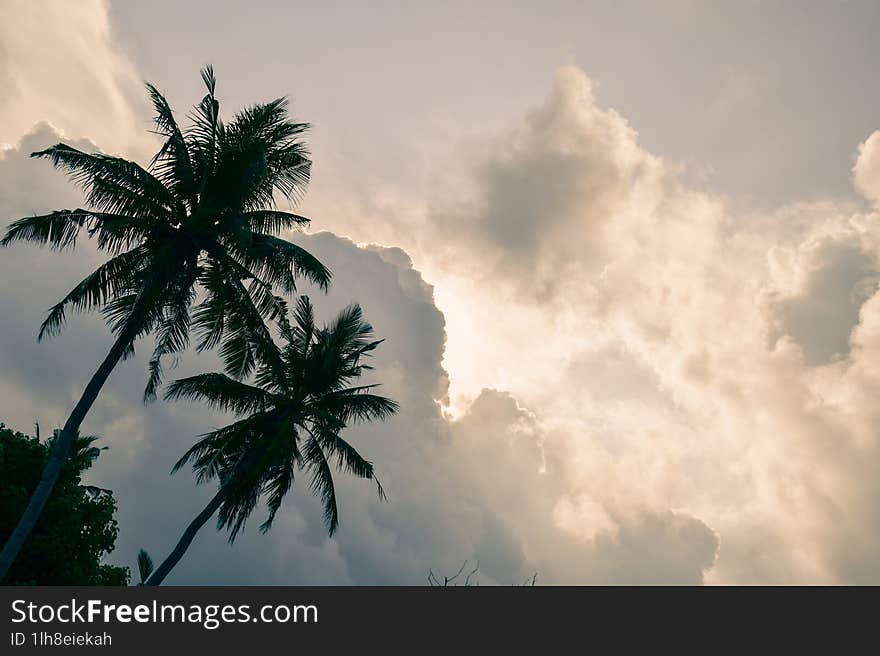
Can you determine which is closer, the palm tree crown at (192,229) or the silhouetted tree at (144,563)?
the palm tree crown at (192,229)

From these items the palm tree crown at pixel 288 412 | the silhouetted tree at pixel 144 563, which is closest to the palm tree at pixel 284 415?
the palm tree crown at pixel 288 412

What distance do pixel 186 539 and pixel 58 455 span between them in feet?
17.3

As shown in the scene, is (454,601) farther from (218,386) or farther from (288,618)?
(218,386)

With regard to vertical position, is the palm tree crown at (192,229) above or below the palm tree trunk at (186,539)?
above

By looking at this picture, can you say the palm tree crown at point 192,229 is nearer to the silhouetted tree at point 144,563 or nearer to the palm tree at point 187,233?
the palm tree at point 187,233

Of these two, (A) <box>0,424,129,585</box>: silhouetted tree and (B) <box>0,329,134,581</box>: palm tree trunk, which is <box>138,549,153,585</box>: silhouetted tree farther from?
(B) <box>0,329,134,581</box>: palm tree trunk

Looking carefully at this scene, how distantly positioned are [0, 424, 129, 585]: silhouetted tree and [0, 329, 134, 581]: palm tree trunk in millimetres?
8840

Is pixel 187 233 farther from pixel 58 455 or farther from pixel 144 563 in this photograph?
pixel 144 563

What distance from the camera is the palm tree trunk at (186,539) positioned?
15.1 meters

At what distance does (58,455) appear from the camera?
1175 cm

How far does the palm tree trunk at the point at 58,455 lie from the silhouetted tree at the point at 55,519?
29.0 feet

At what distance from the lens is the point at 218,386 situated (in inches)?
693

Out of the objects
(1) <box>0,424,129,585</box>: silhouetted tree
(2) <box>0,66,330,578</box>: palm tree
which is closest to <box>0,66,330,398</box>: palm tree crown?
(2) <box>0,66,330,578</box>: palm tree

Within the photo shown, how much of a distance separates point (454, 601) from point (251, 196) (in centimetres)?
1057
